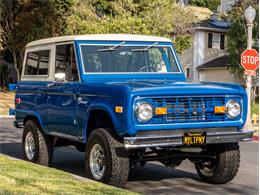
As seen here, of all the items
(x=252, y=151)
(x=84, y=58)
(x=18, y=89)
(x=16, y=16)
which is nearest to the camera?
Result: (x=84, y=58)

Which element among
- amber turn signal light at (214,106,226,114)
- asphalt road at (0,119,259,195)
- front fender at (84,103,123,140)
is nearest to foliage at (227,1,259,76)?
asphalt road at (0,119,259,195)

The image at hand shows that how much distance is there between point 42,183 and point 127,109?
1.46m

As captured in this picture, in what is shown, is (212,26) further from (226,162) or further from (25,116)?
(226,162)

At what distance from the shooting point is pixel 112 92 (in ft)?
25.1

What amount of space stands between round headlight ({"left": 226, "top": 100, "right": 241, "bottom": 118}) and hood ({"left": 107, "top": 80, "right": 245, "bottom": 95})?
0.15m

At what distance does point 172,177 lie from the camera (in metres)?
9.51

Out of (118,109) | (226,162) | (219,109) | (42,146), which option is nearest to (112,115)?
(118,109)

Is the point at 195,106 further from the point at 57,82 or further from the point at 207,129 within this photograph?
Result: the point at 57,82

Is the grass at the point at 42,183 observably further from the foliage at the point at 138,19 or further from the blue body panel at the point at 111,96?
the foliage at the point at 138,19

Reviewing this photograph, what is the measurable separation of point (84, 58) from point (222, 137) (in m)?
2.62

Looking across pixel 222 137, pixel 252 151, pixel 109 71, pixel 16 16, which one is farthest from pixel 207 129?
pixel 16 16

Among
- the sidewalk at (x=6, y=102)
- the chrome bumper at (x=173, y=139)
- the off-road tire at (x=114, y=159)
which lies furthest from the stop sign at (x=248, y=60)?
the sidewalk at (x=6, y=102)

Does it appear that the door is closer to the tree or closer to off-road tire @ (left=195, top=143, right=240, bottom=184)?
off-road tire @ (left=195, top=143, right=240, bottom=184)

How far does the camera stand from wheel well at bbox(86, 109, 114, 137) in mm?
8062
